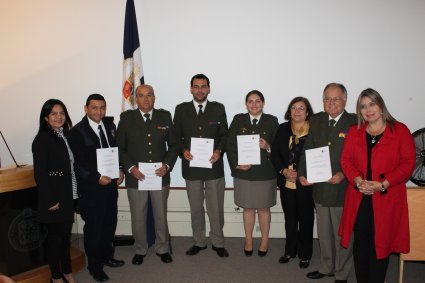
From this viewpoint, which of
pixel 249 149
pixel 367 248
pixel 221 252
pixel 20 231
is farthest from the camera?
pixel 221 252

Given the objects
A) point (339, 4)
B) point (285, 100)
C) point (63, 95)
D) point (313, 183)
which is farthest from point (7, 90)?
point (339, 4)

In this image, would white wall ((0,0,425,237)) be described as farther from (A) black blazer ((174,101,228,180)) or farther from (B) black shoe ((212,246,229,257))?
(B) black shoe ((212,246,229,257))

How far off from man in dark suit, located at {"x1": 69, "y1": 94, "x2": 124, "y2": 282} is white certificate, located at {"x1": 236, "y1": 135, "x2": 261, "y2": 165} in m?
1.32

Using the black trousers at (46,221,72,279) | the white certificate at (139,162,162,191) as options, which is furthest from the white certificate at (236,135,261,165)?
the black trousers at (46,221,72,279)

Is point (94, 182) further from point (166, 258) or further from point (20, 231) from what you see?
point (166, 258)

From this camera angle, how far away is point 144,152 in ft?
11.1

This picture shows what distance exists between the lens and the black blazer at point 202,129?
354cm

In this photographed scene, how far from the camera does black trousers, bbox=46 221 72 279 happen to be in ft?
9.21

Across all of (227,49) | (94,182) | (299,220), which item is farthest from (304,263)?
(227,49)

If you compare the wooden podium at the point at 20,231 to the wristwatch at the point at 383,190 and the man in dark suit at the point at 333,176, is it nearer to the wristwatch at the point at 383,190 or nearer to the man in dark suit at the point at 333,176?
the man in dark suit at the point at 333,176

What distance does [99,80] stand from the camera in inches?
175

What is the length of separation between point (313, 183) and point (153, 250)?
209cm

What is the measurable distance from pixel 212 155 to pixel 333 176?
1.25m

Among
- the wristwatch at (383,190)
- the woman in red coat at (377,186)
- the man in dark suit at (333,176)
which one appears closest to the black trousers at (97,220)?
the man in dark suit at (333,176)
